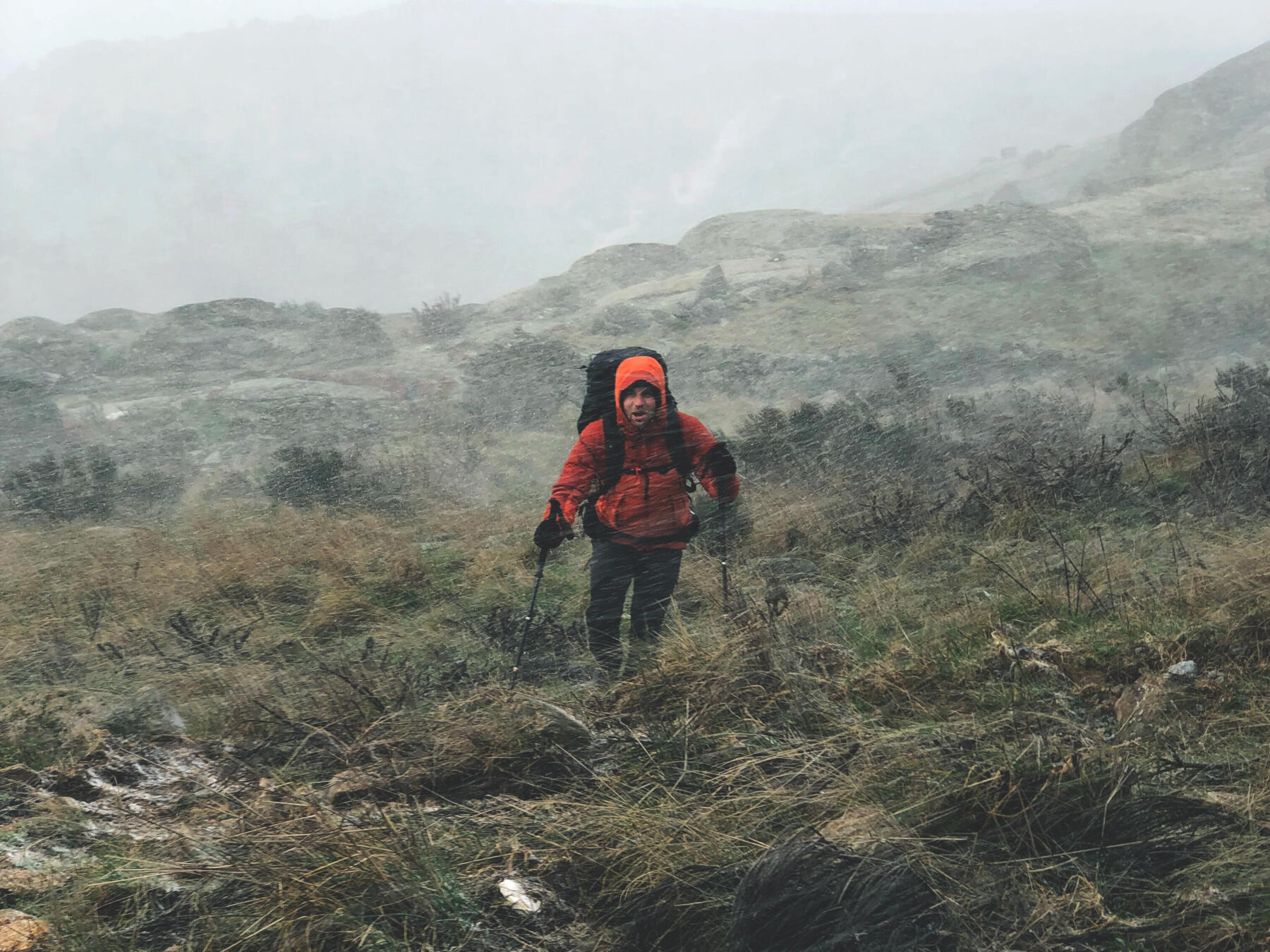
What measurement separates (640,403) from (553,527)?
754 millimetres

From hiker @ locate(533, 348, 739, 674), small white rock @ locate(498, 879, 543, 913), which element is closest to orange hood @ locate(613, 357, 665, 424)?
hiker @ locate(533, 348, 739, 674)

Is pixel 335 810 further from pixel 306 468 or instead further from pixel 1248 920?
pixel 306 468

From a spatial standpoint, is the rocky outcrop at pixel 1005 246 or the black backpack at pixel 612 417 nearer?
the black backpack at pixel 612 417

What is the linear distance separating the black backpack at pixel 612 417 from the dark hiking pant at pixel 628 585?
0.33 meters

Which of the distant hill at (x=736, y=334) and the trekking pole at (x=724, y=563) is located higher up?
the distant hill at (x=736, y=334)

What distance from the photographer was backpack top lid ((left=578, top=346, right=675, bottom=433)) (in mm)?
4500

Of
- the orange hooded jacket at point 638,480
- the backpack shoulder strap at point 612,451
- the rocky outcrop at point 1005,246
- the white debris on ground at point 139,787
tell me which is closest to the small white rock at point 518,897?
the white debris on ground at point 139,787

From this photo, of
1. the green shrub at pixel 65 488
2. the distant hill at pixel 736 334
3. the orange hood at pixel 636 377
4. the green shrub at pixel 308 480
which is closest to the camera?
the orange hood at pixel 636 377

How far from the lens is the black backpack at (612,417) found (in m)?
4.49

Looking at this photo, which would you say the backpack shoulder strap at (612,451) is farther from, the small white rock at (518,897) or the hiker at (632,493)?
the small white rock at (518,897)

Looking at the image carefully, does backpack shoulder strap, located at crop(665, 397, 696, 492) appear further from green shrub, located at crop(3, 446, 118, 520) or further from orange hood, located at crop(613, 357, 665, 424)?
green shrub, located at crop(3, 446, 118, 520)

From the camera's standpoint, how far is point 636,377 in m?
4.36

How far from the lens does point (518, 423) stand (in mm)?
15766

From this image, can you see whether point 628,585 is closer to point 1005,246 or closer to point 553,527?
point 553,527
